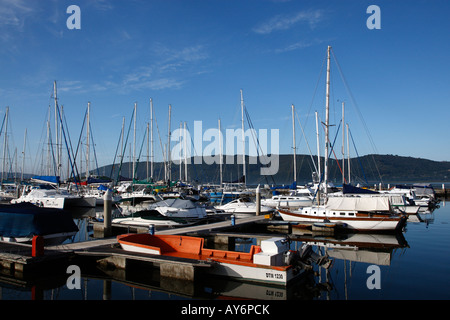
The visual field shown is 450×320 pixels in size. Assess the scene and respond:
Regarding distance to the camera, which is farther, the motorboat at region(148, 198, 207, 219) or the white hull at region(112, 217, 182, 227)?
the motorboat at region(148, 198, 207, 219)

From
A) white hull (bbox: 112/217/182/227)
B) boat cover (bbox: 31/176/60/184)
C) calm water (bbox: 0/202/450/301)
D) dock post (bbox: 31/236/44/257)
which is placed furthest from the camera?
boat cover (bbox: 31/176/60/184)

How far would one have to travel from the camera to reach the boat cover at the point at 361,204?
85.3ft

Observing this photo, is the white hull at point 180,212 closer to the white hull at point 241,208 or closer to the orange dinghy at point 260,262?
the white hull at point 241,208

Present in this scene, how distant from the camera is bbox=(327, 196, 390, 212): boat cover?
2599 cm

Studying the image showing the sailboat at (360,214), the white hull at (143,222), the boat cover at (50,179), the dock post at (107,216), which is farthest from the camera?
the boat cover at (50,179)

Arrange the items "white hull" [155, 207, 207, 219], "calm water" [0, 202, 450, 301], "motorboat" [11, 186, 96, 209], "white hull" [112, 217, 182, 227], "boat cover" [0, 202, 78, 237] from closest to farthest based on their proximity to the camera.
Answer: "calm water" [0, 202, 450, 301] < "boat cover" [0, 202, 78, 237] < "white hull" [112, 217, 182, 227] < "white hull" [155, 207, 207, 219] < "motorboat" [11, 186, 96, 209]

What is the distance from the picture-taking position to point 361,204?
26438mm

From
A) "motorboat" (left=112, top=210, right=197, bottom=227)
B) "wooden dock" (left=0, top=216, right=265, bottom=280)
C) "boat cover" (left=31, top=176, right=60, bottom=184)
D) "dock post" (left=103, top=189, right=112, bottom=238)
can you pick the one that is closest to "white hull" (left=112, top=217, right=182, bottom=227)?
"motorboat" (left=112, top=210, right=197, bottom=227)

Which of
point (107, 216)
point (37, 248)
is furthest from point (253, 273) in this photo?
point (107, 216)

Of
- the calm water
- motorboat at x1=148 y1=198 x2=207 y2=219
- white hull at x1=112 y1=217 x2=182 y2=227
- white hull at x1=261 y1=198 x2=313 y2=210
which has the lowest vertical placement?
the calm water

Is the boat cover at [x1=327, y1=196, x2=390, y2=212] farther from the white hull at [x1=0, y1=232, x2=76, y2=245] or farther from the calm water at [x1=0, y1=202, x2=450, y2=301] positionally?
the white hull at [x1=0, y1=232, x2=76, y2=245]

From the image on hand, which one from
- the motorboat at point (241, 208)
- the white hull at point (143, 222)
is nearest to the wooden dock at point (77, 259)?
the white hull at point (143, 222)
